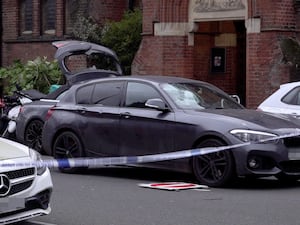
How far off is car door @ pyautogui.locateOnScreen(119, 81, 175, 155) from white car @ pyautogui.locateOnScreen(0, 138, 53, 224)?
3.60 meters

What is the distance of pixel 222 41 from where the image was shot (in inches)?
864

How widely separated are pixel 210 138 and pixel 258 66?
808 centimetres

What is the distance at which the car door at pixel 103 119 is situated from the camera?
1227cm

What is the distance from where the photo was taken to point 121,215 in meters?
9.15

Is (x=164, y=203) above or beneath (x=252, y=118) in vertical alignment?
beneath

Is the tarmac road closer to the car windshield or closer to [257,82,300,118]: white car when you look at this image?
the car windshield

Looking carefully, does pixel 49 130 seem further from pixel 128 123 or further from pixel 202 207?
pixel 202 207

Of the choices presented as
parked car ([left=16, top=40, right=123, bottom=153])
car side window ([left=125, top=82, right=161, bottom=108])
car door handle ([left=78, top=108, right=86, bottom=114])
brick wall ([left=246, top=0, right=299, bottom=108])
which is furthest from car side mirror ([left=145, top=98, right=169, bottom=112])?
brick wall ([left=246, top=0, right=299, bottom=108])

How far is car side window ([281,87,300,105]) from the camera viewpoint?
42.8 ft

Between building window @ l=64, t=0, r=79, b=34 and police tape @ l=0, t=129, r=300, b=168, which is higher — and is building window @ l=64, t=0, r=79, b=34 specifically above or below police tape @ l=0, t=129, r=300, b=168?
above

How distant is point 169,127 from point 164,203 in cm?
179

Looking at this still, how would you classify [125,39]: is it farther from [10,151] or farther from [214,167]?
[10,151]

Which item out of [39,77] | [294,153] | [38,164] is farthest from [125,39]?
[38,164]

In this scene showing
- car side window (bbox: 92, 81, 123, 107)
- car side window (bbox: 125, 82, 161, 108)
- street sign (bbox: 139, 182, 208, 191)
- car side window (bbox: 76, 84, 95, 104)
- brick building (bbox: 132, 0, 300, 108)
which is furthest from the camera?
brick building (bbox: 132, 0, 300, 108)
